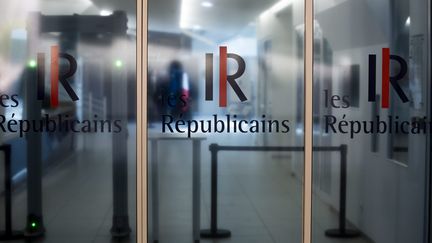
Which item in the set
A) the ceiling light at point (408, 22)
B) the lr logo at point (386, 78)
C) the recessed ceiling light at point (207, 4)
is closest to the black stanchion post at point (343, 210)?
the lr logo at point (386, 78)

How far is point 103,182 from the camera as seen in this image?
3943mm

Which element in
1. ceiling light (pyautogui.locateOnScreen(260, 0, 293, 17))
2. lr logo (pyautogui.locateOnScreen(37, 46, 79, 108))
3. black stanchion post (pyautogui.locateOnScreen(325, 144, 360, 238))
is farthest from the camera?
black stanchion post (pyautogui.locateOnScreen(325, 144, 360, 238))

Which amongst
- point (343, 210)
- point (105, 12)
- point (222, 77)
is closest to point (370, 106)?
point (343, 210)

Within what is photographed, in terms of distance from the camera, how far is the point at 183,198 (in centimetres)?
398

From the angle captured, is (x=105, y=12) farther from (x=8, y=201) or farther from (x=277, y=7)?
(x=8, y=201)

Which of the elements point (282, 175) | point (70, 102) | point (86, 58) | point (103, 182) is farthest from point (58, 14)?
point (282, 175)

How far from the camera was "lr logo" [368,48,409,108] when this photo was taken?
3.91 m

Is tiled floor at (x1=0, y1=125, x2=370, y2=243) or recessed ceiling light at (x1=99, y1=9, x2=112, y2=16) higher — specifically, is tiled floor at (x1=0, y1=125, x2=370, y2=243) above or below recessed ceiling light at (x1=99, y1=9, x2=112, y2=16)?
Answer: below

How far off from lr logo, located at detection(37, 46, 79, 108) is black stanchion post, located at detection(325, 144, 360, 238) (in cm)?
202

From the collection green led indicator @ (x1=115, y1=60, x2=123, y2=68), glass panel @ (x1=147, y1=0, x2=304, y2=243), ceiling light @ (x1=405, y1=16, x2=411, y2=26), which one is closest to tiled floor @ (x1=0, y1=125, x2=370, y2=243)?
glass panel @ (x1=147, y1=0, x2=304, y2=243)

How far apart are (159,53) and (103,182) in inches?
40.7

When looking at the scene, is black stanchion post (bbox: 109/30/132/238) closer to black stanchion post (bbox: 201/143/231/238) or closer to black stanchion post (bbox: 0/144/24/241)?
black stanchion post (bbox: 201/143/231/238)

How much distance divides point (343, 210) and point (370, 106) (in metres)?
0.81

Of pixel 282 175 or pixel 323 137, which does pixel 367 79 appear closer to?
pixel 323 137
